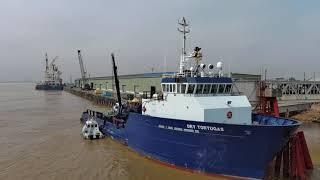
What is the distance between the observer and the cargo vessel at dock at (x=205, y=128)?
15.6 metres

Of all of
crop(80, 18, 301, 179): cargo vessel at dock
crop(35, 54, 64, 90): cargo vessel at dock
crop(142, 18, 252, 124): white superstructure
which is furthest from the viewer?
crop(35, 54, 64, 90): cargo vessel at dock

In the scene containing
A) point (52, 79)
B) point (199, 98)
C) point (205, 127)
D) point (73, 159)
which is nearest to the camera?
point (205, 127)

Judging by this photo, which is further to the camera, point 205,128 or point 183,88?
point 183,88

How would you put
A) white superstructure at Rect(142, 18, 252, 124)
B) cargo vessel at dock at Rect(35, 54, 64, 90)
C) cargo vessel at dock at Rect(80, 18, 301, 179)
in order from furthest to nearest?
1. cargo vessel at dock at Rect(35, 54, 64, 90)
2. white superstructure at Rect(142, 18, 252, 124)
3. cargo vessel at dock at Rect(80, 18, 301, 179)

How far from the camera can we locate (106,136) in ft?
95.3

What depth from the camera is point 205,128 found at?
1634 cm

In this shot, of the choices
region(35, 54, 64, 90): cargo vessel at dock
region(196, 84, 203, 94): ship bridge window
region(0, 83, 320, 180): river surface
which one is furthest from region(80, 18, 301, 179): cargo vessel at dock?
region(35, 54, 64, 90): cargo vessel at dock

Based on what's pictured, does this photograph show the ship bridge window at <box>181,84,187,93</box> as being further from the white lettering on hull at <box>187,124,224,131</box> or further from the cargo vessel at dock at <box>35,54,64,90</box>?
the cargo vessel at dock at <box>35,54,64,90</box>

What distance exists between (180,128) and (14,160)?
459 inches

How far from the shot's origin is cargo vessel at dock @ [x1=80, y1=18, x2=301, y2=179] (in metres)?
15.6

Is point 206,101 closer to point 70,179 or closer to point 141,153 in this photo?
point 141,153

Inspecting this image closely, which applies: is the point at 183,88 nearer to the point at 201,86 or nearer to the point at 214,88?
the point at 201,86

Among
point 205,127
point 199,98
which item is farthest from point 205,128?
point 199,98

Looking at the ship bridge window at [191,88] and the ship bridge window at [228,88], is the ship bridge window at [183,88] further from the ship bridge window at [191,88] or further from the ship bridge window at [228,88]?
the ship bridge window at [228,88]
